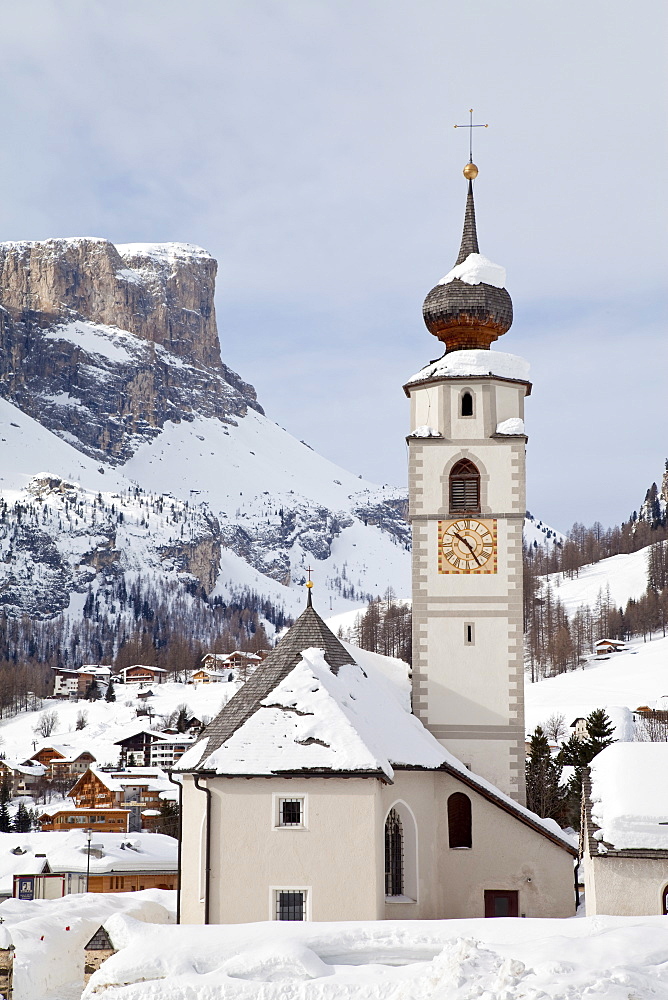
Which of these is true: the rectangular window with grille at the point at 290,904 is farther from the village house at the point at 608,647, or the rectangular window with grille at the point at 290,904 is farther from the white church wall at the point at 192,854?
the village house at the point at 608,647

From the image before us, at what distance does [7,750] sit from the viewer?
152m

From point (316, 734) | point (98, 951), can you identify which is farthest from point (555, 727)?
point (98, 951)

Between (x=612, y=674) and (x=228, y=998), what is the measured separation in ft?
423

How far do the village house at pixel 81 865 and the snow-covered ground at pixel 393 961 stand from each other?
33604 mm

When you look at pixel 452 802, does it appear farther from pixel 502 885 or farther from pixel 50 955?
pixel 50 955

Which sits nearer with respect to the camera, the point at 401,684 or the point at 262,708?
the point at 262,708

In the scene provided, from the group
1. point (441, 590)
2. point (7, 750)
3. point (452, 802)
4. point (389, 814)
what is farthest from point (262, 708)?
point (7, 750)

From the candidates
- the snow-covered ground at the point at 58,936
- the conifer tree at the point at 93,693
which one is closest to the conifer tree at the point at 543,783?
the snow-covered ground at the point at 58,936

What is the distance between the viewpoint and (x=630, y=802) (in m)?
24.7

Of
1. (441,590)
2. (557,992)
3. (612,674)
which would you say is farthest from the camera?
(612,674)

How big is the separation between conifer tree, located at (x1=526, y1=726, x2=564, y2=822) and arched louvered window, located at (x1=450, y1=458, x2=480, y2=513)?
3415 centimetres

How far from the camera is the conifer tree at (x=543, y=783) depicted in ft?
215

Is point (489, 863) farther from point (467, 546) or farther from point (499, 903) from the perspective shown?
point (467, 546)

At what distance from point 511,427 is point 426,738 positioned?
27.7 feet
